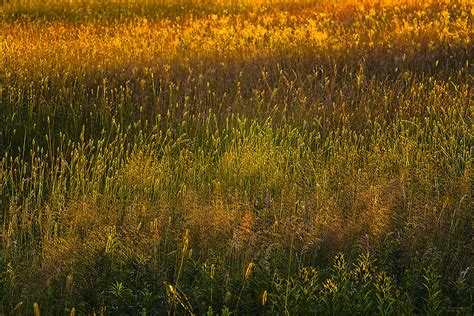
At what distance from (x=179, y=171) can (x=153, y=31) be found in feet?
18.3

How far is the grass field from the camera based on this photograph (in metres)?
3.50

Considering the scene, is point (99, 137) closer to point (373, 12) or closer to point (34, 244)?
point (34, 244)

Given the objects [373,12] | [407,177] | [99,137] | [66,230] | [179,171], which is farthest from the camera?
[373,12]

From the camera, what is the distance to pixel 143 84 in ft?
24.0

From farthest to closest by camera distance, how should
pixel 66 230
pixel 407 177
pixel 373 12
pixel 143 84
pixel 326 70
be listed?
pixel 373 12
pixel 326 70
pixel 143 84
pixel 407 177
pixel 66 230

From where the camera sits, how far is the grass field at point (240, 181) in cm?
350

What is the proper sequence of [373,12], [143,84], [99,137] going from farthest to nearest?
1. [373,12]
2. [143,84]
3. [99,137]

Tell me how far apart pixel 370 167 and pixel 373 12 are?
19.6 ft

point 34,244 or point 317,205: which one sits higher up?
point 317,205

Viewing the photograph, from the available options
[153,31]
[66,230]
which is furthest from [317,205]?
[153,31]

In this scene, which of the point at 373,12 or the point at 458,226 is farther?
the point at 373,12

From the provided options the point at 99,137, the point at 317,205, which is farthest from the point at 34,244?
the point at 99,137

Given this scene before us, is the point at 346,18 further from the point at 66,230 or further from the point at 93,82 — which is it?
the point at 66,230

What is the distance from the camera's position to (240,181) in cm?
489
